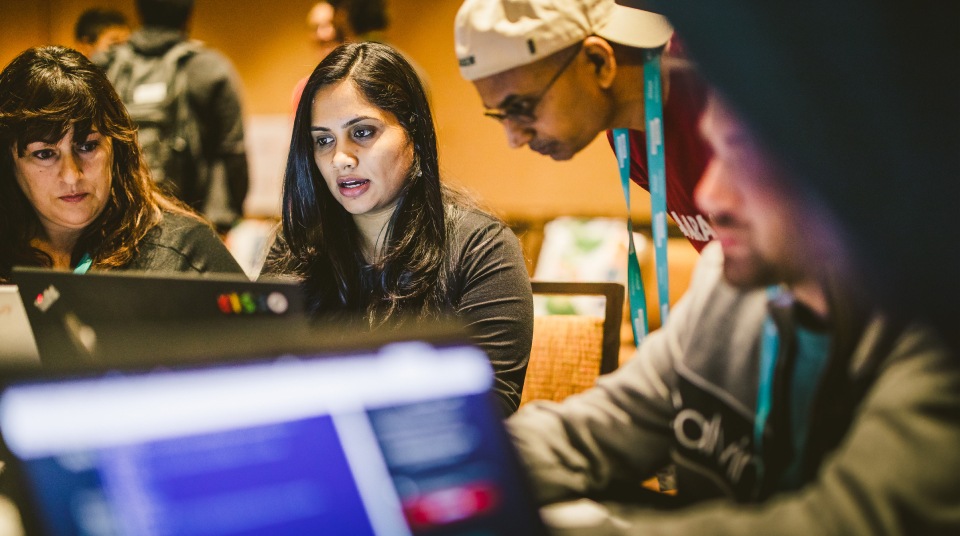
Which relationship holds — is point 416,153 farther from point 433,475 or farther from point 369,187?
point 433,475

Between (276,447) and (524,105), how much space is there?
2.43 ft

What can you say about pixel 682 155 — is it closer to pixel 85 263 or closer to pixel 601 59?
pixel 601 59

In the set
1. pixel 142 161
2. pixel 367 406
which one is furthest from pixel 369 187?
pixel 367 406

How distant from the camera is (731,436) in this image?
739mm

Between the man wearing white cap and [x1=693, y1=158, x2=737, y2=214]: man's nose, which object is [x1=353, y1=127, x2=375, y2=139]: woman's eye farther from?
[x1=693, y1=158, x2=737, y2=214]: man's nose

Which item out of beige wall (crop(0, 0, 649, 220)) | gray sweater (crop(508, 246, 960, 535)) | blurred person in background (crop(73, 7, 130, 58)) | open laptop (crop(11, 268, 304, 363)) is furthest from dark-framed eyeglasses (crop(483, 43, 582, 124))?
blurred person in background (crop(73, 7, 130, 58))

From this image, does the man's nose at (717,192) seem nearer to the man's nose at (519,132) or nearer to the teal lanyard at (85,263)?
the man's nose at (519,132)

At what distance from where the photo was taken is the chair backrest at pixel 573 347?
1.65 m

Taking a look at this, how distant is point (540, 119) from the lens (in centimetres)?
120

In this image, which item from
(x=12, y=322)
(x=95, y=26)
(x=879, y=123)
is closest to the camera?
(x=879, y=123)

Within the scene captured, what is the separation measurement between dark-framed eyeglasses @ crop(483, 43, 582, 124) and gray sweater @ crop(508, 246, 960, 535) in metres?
0.41

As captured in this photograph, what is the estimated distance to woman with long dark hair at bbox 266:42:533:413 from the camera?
1.56 metres

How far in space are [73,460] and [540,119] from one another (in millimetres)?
819

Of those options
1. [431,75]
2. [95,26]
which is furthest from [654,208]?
[95,26]
